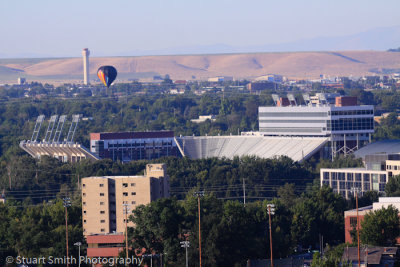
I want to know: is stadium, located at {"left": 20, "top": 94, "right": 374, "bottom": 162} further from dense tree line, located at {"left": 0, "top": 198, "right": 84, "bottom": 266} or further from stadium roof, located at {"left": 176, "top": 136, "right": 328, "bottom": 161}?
dense tree line, located at {"left": 0, "top": 198, "right": 84, "bottom": 266}

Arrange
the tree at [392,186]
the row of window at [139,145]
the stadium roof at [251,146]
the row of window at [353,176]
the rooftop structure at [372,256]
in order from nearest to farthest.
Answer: the rooftop structure at [372,256]
the tree at [392,186]
the row of window at [353,176]
the stadium roof at [251,146]
the row of window at [139,145]

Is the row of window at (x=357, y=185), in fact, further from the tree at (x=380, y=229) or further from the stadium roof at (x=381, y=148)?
the tree at (x=380, y=229)

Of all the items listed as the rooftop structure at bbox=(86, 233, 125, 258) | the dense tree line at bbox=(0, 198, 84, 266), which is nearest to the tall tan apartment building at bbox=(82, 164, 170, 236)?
the dense tree line at bbox=(0, 198, 84, 266)

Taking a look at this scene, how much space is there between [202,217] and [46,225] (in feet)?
46.0

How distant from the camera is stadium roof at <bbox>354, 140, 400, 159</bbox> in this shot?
13559 cm

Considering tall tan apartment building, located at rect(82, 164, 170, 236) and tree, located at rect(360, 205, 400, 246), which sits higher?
tall tan apartment building, located at rect(82, 164, 170, 236)

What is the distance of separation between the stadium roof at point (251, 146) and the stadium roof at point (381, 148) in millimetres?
15172

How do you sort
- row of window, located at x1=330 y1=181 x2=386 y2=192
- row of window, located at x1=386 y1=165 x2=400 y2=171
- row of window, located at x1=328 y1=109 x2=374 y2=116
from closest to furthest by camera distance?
row of window, located at x1=386 y1=165 x2=400 y2=171
row of window, located at x1=330 y1=181 x2=386 y2=192
row of window, located at x1=328 y1=109 x2=374 y2=116

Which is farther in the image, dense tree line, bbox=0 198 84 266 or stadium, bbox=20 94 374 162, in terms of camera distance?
stadium, bbox=20 94 374 162

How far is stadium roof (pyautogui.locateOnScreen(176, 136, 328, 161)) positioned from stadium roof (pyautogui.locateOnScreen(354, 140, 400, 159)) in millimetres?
15172

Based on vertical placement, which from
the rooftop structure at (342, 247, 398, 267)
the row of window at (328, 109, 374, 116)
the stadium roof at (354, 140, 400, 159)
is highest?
the row of window at (328, 109, 374, 116)

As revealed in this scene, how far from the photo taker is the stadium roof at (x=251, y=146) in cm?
16412

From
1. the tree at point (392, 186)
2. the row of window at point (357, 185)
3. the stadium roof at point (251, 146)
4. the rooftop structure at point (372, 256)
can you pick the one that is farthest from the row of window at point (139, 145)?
the rooftop structure at point (372, 256)

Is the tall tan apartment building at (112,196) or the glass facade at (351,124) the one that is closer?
the tall tan apartment building at (112,196)
